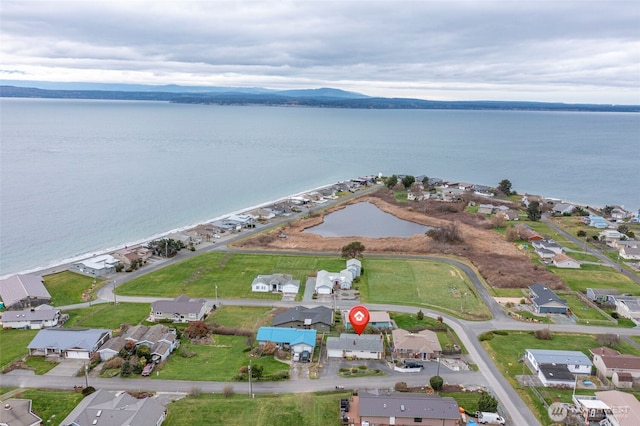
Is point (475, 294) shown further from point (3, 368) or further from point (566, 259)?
point (3, 368)

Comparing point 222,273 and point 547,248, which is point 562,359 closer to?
point 547,248

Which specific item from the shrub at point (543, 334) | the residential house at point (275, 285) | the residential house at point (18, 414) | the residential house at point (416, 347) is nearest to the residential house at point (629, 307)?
the shrub at point (543, 334)

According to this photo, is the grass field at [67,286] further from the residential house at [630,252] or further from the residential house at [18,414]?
the residential house at [630,252]

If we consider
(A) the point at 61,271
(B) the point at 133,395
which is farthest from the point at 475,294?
(A) the point at 61,271

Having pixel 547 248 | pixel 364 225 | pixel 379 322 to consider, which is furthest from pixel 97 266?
pixel 547 248

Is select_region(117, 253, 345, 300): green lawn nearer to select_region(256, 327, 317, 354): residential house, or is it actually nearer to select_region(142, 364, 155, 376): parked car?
select_region(256, 327, 317, 354): residential house

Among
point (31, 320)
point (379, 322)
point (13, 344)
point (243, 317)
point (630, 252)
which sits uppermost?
point (630, 252)

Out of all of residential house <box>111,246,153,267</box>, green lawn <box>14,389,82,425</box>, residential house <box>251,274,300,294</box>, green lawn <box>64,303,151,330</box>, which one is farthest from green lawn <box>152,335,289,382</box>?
residential house <box>111,246,153,267</box>
